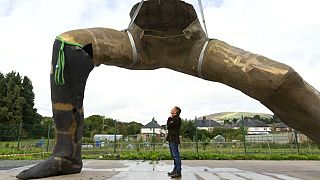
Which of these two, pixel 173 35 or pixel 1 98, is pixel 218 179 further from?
pixel 1 98

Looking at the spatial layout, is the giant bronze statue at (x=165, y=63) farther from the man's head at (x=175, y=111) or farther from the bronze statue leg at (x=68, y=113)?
the man's head at (x=175, y=111)

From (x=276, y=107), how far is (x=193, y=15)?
3.94 feet

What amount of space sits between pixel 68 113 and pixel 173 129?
8.32 ft

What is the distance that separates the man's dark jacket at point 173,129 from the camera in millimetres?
5964

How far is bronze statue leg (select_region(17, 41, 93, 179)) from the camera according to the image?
375 cm

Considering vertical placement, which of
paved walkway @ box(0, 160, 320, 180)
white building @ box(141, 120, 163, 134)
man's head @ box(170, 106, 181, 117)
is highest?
white building @ box(141, 120, 163, 134)

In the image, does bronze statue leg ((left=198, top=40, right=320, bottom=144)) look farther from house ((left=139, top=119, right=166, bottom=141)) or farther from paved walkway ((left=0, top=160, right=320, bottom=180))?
house ((left=139, top=119, right=166, bottom=141))

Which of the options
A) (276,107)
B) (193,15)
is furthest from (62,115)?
(276,107)

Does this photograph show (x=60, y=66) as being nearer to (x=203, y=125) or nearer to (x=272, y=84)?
(x=272, y=84)

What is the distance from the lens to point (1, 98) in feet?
170

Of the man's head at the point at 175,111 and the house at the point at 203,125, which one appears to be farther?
the house at the point at 203,125

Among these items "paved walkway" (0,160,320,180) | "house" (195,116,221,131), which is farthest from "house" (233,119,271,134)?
"paved walkway" (0,160,320,180)

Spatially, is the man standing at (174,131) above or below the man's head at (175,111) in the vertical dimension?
below

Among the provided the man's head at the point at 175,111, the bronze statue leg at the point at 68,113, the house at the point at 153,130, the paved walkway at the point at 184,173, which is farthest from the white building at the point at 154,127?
the bronze statue leg at the point at 68,113
